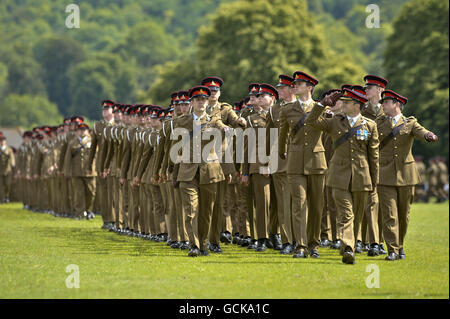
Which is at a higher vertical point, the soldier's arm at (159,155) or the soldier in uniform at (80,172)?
the soldier's arm at (159,155)

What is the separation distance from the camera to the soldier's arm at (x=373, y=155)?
1509cm

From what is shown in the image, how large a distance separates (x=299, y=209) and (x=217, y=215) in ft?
5.23

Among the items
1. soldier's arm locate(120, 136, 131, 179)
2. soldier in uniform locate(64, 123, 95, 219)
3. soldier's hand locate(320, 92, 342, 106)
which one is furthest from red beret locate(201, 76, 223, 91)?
soldier in uniform locate(64, 123, 95, 219)

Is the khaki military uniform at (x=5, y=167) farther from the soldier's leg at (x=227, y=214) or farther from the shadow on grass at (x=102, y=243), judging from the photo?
the soldier's leg at (x=227, y=214)

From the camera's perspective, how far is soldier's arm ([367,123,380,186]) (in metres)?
15.1

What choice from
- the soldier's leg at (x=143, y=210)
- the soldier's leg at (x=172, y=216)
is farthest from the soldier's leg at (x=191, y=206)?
the soldier's leg at (x=143, y=210)

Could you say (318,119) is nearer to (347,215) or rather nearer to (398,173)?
(347,215)

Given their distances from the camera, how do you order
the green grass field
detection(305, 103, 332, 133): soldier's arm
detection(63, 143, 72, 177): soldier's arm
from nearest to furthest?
the green grass field < detection(305, 103, 332, 133): soldier's arm < detection(63, 143, 72, 177): soldier's arm

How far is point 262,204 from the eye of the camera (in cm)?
1709

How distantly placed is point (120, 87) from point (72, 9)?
13242cm

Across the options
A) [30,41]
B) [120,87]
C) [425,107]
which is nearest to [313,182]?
[425,107]

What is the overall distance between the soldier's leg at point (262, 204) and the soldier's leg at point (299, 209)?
1.58 metres

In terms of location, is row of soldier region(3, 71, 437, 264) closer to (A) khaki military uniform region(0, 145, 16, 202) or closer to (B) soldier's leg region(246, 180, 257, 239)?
(B) soldier's leg region(246, 180, 257, 239)

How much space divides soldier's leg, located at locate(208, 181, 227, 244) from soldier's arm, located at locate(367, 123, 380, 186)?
244 cm
